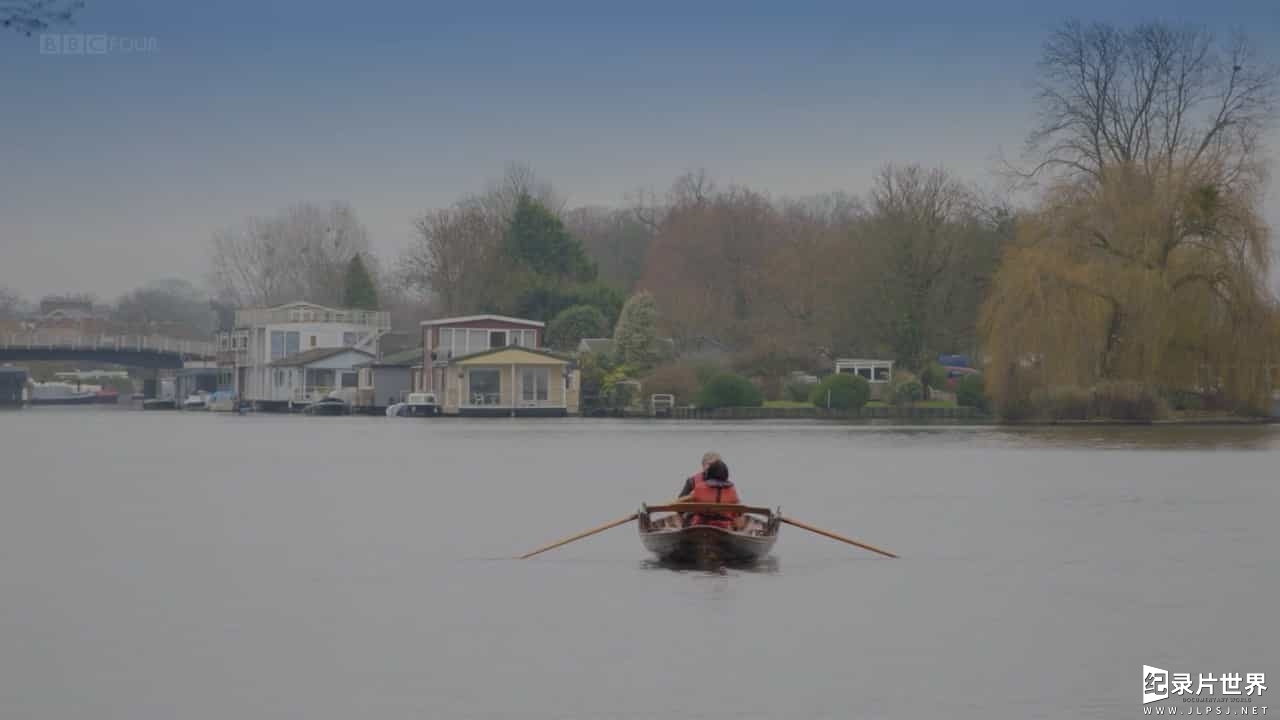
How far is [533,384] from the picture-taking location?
290ft

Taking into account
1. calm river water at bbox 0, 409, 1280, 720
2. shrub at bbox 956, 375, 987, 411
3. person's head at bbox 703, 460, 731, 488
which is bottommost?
calm river water at bbox 0, 409, 1280, 720

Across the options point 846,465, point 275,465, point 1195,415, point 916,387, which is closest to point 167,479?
point 275,465

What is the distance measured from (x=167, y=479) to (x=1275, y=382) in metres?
39.9

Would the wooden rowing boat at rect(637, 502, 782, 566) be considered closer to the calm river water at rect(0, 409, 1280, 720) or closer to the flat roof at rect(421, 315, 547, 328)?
the calm river water at rect(0, 409, 1280, 720)

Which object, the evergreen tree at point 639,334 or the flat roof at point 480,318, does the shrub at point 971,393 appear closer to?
the evergreen tree at point 639,334

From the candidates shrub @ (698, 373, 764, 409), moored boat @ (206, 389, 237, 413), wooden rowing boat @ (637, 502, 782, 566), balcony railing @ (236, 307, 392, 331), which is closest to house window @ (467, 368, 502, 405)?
shrub @ (698, 373, 764, 409)

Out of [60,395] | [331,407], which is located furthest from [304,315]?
[60,395]

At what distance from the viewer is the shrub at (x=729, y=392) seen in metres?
82.2

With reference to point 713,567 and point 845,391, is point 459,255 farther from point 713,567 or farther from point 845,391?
point 713,567

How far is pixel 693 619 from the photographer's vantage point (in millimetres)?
19453

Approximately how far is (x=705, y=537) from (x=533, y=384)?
6582 centimetres

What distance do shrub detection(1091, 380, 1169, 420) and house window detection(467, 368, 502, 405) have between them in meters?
36.6

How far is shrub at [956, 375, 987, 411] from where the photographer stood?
78.1m

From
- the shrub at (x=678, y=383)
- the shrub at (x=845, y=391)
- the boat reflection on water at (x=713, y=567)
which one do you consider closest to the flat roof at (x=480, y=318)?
the shrub at (x=678, y=383)
